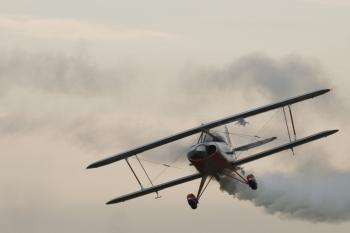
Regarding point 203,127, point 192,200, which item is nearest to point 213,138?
point 203,127

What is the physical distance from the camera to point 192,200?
85.2 meters

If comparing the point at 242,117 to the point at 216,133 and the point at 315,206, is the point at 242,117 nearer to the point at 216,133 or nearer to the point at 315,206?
the point at 216,133

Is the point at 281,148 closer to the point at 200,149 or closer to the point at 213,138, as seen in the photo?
the point at 213,138

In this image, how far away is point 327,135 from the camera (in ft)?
278

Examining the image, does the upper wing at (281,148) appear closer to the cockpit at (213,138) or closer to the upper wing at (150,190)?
the cockpit at (213,138)

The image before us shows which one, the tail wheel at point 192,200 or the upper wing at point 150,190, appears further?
the upper wing at point 150,190

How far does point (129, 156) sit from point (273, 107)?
7.00 meters

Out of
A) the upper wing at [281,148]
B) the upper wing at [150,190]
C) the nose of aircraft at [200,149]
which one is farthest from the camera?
the upper wing at [150,190]

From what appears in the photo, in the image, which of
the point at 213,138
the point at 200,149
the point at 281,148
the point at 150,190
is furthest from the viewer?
the point at 150,190

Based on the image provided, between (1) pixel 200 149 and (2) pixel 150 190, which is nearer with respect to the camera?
(1) pixel 200 149

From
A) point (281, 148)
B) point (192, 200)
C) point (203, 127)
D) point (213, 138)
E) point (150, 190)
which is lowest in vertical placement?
point (192, 200)

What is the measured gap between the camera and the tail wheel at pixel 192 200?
A: 8519cm

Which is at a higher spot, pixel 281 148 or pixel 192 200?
pixel 281 148

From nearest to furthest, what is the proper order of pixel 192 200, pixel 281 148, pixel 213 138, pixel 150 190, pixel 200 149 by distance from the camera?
1. pixel 200 149
2. pixel 192 200
3. pixel 213 138
4. pixel 281 148
5. pixel 150 190
